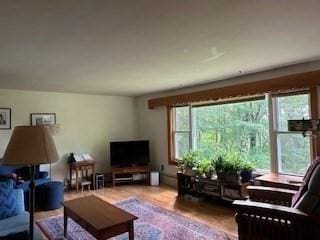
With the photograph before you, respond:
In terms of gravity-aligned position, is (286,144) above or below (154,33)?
below

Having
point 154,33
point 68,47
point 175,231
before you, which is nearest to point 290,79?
point 154,33

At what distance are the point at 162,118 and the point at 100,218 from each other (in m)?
3.50

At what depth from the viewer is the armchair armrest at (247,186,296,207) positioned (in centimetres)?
263

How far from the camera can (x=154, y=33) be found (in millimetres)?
2188

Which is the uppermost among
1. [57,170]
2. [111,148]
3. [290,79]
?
[290,79]

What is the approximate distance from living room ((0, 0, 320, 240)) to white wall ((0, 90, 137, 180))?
1.0 inches

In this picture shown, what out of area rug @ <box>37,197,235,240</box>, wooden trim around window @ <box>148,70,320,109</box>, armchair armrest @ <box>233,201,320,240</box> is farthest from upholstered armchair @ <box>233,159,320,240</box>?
wooden trim around window @ <box>148,70,320,109</box>

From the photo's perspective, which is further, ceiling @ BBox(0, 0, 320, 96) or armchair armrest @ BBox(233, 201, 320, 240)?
armchair armrest @ BBox(233, 201, 320, 240)

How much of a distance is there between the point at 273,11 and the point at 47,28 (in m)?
1.72

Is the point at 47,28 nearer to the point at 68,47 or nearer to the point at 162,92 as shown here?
the point at 68,47

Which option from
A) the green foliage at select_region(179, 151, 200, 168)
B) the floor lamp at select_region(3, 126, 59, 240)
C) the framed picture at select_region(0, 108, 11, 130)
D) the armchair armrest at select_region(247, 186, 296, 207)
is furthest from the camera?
the framed picture at select_region(0, 108, 11, 130)

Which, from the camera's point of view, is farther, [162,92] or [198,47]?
[162,92]

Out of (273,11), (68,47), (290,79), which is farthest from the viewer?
(290,79)

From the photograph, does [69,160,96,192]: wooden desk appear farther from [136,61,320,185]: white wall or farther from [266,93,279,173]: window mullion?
[266,93,279,173]: window mullion
